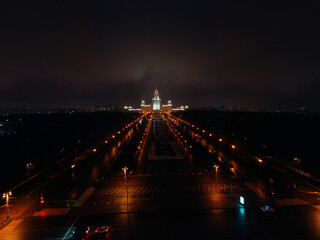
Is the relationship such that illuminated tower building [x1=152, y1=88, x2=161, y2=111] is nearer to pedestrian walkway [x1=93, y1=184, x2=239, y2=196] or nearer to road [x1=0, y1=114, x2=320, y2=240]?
road [x1=0, y1=114, x2=320, y2=240]

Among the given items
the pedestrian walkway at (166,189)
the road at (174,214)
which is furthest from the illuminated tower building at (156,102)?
the pedestrian walkway at (166,189)

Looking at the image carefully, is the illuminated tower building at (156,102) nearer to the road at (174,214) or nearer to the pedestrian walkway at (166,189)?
the road at (174,214)

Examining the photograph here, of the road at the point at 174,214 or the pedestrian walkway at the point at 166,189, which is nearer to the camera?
the road at the point at 174,214

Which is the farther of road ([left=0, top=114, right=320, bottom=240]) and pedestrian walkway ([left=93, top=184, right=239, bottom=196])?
pedestrian walkway ([left=93, top=184, right=239, bottom=196])

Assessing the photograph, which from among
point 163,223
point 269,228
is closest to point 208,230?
point 163,223

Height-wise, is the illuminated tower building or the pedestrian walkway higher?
the illuminated tower building

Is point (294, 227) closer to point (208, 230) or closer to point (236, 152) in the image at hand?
point (208, 230)

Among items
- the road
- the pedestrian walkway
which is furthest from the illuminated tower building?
the pedestrian walkway

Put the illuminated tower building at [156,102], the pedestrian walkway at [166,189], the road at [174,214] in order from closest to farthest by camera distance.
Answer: the road at [174,214], the pedestrian walkway at [166,189], the illuminated tower building at [156,102]
